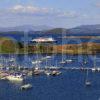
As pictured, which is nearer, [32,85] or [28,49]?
[32,85]

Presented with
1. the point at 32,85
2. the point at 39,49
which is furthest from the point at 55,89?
the point at 39,49

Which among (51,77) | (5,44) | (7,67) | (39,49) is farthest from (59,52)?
(51,77)

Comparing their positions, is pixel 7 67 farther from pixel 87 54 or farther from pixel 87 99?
pixel 87 54

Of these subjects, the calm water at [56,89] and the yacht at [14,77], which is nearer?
the calm water at [56,89]

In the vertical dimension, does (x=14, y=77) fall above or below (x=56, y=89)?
above

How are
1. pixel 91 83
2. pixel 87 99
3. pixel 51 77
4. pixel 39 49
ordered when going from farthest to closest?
pixel 39 49, pixel 51 77, pixel 91 83, pixel 87 99

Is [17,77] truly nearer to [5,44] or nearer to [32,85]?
[32,85]

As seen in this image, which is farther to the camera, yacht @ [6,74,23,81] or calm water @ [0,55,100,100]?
yacht @ [6,74,23,81]

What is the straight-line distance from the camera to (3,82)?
5088 centimetres

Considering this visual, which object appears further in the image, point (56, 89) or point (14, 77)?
point (14, 77)

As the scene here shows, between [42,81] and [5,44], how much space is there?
50.2 meters

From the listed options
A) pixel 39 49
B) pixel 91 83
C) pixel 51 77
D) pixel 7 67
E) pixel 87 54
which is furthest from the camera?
pixel 39 49

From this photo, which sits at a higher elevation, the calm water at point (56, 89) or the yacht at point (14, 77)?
the yacht at point (14, 77)

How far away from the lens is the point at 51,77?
177 feet
